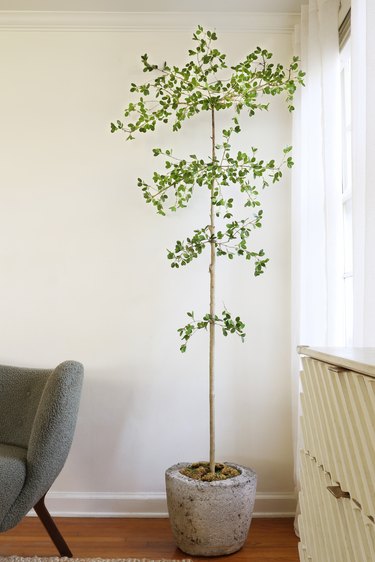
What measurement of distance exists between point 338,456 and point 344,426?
98mm

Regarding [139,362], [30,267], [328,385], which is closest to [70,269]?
[30,267]

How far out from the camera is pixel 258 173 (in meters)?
2.82

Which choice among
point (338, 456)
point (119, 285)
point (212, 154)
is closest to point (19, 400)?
point (119, 285)

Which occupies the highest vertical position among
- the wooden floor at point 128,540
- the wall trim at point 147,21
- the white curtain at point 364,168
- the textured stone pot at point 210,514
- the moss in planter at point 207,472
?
the wall trim at point 147,21

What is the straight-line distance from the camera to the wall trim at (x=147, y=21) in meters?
3.21

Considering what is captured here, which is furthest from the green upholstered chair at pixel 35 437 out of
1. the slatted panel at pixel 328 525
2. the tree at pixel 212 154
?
the slatted panel at pixel 328 525

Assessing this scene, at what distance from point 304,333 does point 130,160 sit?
1.24 metres

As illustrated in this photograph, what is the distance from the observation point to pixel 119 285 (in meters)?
3.20

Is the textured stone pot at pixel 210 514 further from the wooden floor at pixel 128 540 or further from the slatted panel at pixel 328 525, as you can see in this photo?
the slatted panel at pixel 328 525

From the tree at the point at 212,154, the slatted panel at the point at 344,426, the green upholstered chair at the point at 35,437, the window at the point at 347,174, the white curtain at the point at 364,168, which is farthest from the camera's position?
the tree at the point at 212,154

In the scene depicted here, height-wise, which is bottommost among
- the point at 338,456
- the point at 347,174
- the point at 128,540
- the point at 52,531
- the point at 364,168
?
the point at 128,540

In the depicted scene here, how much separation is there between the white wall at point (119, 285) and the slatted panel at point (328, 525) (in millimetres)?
1176

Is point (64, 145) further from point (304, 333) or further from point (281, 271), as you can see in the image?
point (304, 333)

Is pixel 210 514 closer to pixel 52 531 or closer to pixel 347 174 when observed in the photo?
pixel 52 531
